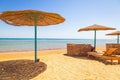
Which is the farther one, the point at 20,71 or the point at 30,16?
the point at 30,16

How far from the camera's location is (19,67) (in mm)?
6000

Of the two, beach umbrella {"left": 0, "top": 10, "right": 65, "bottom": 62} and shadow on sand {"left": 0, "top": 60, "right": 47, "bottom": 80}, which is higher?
beach umbrella {"left": 0, "top": 10, "right": 65, "bottom": 62}

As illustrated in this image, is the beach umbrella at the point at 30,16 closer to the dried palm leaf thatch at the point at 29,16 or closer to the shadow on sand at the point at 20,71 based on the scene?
the dried palm leaf thatch at the point at 29,16

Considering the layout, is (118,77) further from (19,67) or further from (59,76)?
(19,67)

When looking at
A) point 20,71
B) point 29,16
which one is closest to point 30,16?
point 29,16

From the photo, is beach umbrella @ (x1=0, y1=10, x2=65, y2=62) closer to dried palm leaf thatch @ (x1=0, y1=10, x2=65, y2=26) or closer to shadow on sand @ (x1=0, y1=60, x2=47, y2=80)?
dried palm leaf thatch @ (x1=0, y1=10, x2=65, y2=26)

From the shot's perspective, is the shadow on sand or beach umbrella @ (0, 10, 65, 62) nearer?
the shadow on sand

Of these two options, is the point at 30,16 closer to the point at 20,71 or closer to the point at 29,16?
the point at 29,16

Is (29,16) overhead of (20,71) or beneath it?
overhead

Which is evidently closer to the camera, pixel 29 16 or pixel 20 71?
pixel 20 71

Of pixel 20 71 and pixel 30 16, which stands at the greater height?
pixel 30 16

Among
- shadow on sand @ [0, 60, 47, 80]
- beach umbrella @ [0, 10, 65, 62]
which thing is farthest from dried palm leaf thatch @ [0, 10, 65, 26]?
shadow on sand @ [0, 60, 47, 80]

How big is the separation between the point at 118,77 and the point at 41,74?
2.63 meters

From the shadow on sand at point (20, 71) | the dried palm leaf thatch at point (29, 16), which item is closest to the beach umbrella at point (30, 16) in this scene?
the dried palm leaf thatch at point (29, 16)
